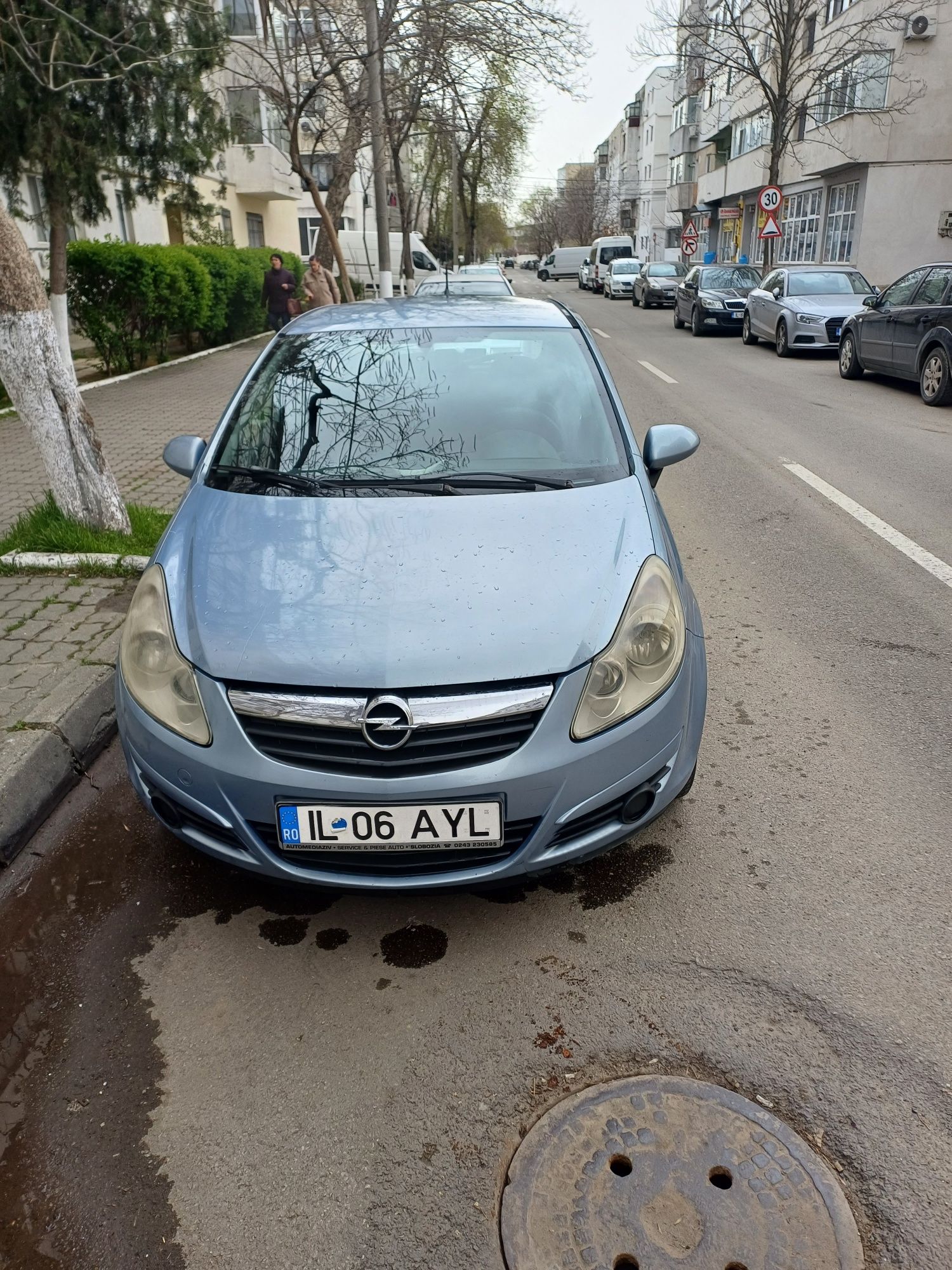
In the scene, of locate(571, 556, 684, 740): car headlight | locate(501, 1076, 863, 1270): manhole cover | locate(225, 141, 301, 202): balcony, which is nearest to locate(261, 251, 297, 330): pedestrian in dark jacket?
locate(225, 141, 301, 202): balcony

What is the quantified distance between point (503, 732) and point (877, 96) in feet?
111

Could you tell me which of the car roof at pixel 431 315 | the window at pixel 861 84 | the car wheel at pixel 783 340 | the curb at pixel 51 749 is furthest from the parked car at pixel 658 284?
the curb at pixel 51 749

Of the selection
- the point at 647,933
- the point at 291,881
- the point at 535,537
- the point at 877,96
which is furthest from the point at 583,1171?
the point at 877,96

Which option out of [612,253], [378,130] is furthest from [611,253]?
[378,130]

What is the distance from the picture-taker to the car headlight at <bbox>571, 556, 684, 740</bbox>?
2.54 meters

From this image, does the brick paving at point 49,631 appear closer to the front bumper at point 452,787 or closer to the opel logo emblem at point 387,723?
the front bumper at point 452,787

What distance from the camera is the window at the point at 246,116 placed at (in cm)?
1517

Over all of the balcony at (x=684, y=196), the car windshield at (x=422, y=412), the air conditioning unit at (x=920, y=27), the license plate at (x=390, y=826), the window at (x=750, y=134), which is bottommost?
the license plate at (x=390, y=826)

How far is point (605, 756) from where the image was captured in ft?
8.32

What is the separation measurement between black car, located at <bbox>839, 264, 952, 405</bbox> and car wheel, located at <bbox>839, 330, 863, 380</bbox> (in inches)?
10.6

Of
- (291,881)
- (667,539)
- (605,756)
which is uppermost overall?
(667,539)

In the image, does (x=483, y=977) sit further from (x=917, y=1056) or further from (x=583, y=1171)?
(x=917, y=1056)

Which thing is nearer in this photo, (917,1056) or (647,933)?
(917,1056)

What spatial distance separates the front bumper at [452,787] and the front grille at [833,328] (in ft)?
52.2
